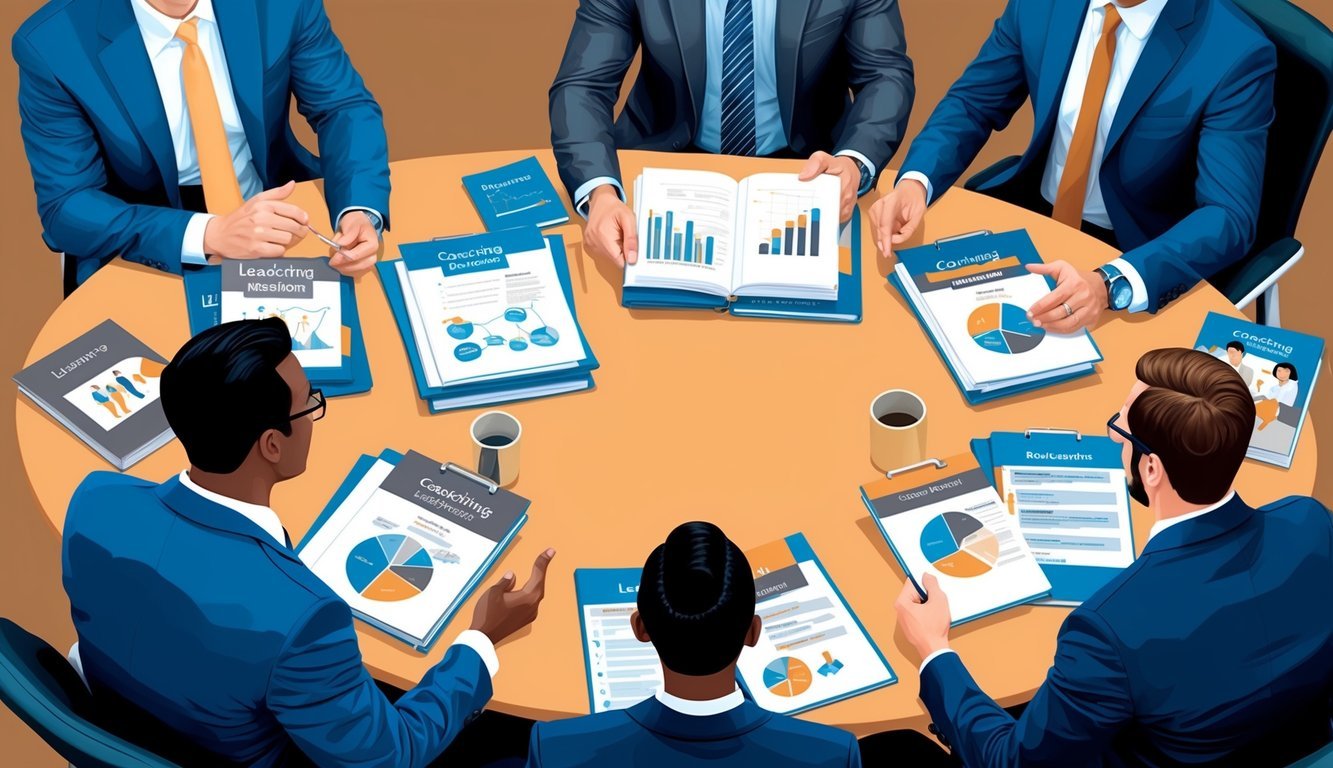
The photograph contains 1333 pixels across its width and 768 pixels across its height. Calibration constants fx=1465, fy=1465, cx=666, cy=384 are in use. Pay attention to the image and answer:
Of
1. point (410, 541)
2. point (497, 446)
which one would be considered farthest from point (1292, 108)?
point (410, 541)

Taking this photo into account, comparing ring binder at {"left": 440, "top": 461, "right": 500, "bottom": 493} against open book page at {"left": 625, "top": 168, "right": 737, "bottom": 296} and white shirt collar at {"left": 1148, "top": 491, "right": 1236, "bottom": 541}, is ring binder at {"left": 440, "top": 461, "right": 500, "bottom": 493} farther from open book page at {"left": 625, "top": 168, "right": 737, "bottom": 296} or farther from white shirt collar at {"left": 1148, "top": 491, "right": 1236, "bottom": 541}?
white shirt collar at {"left": 1148, "top": 491, "right": 1236, "bottom": 541}

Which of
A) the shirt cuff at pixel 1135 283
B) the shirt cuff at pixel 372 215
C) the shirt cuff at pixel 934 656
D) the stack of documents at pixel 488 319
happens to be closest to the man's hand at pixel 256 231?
the shirt cuff at pixel 372 215

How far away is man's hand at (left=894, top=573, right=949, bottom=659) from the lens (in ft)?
8.57

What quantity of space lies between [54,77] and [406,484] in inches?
61.8

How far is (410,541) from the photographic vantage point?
2.82 metres

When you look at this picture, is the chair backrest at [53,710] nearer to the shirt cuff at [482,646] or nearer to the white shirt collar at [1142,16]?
the shirt cuff at [482,646]

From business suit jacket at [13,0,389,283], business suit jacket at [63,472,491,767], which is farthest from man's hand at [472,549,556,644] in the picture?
business suit jacket at [13,0,389,283]

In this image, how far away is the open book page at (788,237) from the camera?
11.1 ft

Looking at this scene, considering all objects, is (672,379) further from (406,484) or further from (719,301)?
(406,484)

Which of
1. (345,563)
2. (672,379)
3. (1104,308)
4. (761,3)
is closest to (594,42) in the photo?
(761,3)

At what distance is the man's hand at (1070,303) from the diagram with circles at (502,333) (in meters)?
1.09

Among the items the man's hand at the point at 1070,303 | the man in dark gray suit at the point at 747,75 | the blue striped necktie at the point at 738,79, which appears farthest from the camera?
the blue striped necktie at the point at 738,79

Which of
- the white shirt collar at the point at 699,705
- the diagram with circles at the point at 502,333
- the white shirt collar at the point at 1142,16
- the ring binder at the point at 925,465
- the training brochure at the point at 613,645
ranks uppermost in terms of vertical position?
the white shirt collar at the point at 1142,16

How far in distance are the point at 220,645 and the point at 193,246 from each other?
1.37 m
